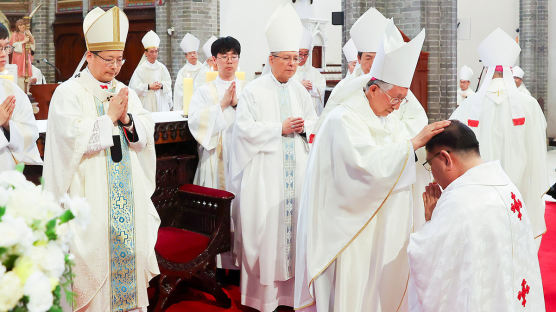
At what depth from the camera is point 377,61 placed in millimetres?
3562

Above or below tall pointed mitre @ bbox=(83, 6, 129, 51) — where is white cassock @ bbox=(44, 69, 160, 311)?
below

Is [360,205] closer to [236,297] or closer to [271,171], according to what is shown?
[271,171]

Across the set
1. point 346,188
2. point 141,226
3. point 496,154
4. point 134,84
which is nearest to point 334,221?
point 346,188

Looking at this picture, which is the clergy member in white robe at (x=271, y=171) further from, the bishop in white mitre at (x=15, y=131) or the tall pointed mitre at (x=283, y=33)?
the bishop in white mitre at (x=15, y=131)

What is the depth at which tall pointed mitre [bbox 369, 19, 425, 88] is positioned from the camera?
3.49 m

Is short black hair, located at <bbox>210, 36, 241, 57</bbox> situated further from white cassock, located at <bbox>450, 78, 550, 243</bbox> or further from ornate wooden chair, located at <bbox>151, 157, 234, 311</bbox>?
white cassock, located at <bbox>450, 78, 550, 243</bbox>

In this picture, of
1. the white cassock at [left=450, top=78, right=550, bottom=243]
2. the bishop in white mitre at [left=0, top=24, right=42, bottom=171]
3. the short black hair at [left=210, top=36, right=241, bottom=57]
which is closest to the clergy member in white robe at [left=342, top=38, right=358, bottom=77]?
the white cassock at [left=450, top=78, right=550, bottom=243]

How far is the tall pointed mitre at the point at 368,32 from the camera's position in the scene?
5.50 m

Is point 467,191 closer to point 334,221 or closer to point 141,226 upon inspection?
point 334,221

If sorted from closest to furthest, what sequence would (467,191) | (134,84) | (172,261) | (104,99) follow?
(467,191) < (104,99) < (172,261) < (134,84)

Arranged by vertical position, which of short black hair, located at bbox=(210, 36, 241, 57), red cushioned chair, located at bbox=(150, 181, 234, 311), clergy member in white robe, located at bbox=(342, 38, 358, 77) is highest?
clergy member in white robe, located at bbox=(342, 38, 358, 77)

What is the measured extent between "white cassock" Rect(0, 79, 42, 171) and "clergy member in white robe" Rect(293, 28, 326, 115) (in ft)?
11.0

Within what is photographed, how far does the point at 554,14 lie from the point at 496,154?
12.5m

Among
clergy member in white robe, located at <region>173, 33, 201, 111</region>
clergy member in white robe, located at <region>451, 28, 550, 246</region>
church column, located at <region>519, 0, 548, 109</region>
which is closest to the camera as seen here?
clergy member in white robe, located at <region>451, 28, 550, 246</region>
